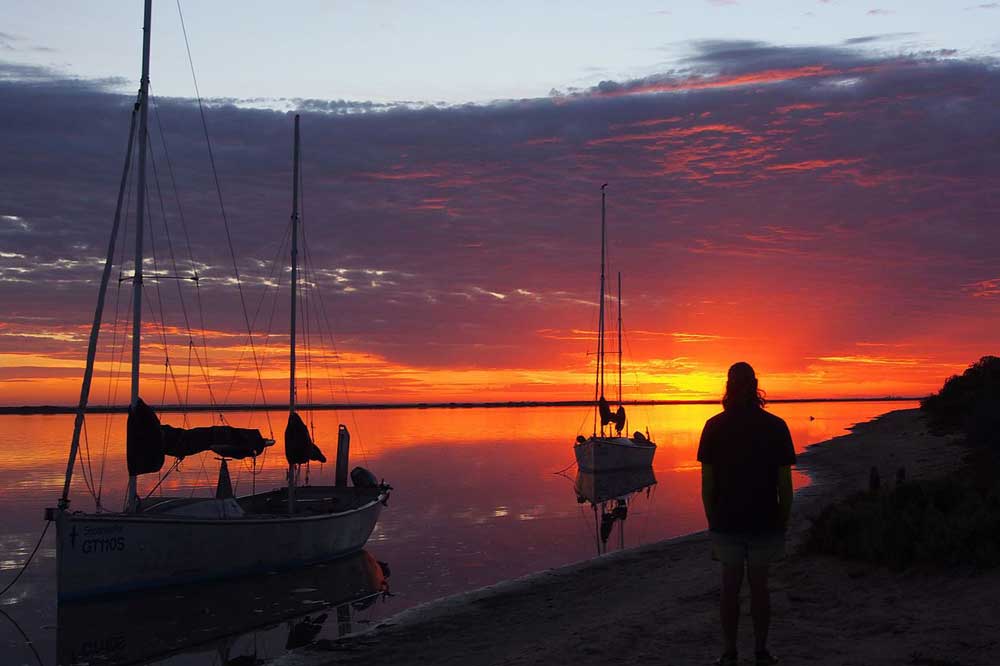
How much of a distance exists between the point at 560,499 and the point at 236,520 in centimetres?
2091

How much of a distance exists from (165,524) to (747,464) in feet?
50.7

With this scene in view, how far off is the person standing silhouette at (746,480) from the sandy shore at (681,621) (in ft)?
5.56

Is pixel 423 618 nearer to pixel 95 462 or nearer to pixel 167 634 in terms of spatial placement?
pixel 167 634

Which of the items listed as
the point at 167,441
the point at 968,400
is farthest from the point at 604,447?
the point at 167,441

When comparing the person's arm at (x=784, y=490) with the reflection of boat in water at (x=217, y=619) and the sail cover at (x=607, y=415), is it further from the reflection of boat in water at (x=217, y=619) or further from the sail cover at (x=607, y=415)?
the sail cover at (x=607, y=415)

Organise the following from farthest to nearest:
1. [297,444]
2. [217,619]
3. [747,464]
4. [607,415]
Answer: [607,415] < [297,444] < [217,619] < [747,464]

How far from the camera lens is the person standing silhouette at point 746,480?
27.6ft

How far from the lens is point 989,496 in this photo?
1405 cm

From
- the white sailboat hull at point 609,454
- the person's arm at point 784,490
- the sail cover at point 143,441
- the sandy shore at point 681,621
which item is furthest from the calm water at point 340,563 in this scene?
the person's arm at point 784,490

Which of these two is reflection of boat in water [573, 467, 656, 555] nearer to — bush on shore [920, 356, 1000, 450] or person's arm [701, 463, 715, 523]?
bush on shore [920, 356, 1000, 450]

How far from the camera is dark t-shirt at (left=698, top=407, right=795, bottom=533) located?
8391 millimetres

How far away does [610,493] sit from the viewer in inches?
1679

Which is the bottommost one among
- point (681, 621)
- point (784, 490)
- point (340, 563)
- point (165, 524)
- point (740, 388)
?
point (340, 563)

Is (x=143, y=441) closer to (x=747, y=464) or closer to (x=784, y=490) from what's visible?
(x=747, y=464)
